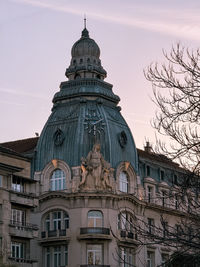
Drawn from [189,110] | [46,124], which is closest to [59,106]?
[46,124]

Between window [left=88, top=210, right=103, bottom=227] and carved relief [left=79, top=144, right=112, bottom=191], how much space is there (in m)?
2.46

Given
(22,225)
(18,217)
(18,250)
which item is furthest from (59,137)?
(18,250)

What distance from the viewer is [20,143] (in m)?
90.2

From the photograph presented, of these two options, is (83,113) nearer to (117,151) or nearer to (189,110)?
(117,151)

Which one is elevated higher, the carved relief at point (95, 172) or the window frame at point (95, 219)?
the carved relief at point (95, 172)

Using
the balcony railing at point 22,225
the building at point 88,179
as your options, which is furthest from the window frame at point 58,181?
the balcony railing at point 22,225

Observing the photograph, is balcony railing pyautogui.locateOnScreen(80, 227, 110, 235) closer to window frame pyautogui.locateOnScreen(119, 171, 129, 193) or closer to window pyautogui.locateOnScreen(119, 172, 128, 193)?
window frame pyautogui.locateOnScreen(119, 171, 129, 193)

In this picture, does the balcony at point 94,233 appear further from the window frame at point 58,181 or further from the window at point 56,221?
the window frame at point 58,181

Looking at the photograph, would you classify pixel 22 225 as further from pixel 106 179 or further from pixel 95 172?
pixel 106 179

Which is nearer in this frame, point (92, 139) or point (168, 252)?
point (92, 139)

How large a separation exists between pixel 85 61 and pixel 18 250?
27342 millimetres

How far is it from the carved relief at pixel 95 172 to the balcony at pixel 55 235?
4803 mm

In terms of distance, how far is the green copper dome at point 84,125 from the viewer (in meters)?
80.1

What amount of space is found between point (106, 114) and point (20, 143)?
13.5 meters
